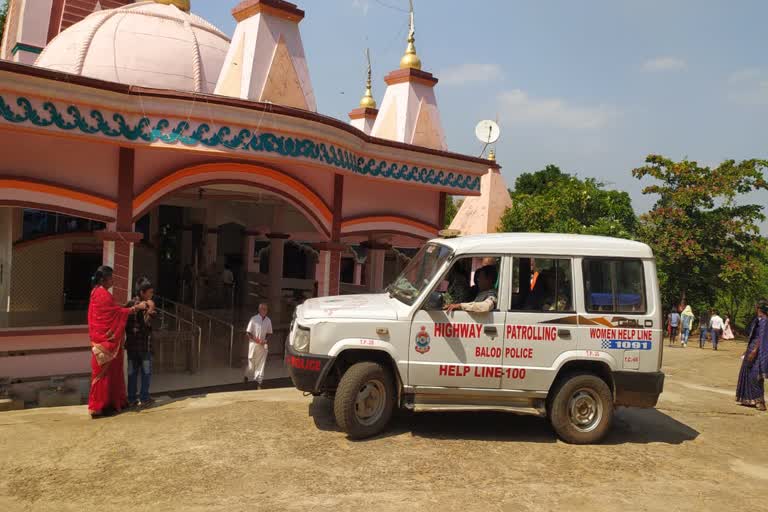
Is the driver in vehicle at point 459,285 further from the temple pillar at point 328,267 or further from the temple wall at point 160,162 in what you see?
the temple pillar at point 328,267

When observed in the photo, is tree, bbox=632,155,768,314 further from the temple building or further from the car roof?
the car roof

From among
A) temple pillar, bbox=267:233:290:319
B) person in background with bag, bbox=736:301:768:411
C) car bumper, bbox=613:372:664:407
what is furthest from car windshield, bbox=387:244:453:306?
temple pillar, bbox=267:233:290:319

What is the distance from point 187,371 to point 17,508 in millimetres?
6752

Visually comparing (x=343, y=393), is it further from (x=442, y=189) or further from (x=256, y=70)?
(x=442, y=189)

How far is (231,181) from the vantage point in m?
Answer: 9.54

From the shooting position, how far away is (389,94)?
1398cm

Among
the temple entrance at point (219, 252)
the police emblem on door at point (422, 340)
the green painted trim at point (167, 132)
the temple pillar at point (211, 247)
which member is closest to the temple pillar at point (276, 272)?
the temple entrance at point (219, 252)

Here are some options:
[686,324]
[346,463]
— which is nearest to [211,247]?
[346,463]

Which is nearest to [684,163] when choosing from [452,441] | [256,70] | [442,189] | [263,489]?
[442,189]

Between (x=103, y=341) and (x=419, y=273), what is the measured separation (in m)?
3.82

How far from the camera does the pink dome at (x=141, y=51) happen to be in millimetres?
11266

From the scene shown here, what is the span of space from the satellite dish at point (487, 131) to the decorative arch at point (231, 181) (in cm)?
864

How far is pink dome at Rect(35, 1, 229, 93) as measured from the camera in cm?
1127

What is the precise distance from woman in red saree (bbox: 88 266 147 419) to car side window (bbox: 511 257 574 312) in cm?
467
